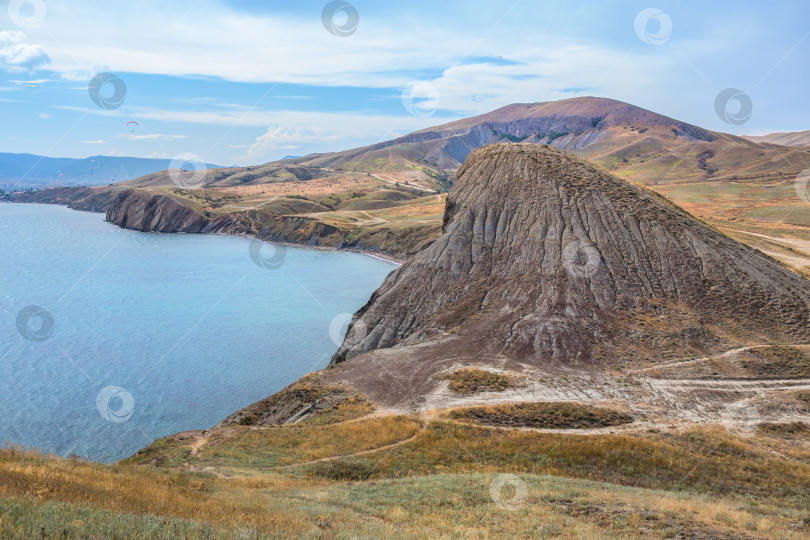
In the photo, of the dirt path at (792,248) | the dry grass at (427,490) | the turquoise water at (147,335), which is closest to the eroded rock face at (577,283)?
the dry grass at (427,490)

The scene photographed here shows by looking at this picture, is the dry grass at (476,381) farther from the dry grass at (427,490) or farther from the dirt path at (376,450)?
the dry grass at (427,490)

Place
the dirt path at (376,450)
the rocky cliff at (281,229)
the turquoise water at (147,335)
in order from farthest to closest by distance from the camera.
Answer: the rocky cliff at (281,229) → the turquoise water at (147,335) → the dirt path at (376,450)

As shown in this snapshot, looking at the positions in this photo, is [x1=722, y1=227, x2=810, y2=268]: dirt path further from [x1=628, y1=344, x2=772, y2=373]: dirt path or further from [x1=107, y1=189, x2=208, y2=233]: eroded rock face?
[x1=107, y1=189, x2=208, y2=233]: eroded rock face

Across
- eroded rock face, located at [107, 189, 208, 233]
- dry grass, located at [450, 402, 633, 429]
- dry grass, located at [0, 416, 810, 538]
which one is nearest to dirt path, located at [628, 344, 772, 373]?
dry grass, located at [450, 402, 633, 429]

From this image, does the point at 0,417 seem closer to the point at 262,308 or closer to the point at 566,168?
the point at 262,308

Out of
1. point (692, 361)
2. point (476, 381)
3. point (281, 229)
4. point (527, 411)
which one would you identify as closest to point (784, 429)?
point (692, 361)

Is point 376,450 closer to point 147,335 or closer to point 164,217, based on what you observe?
point 147,335
